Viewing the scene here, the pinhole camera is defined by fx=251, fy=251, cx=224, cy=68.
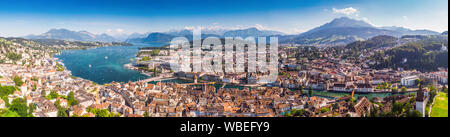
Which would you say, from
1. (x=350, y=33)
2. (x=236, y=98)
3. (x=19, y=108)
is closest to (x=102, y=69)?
(x=19, y=108)

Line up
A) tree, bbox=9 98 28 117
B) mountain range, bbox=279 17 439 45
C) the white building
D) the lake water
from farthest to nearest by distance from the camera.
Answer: mountain range, bbox=279 17 439 45, the lake water, the white building, tree, bbox=9 98 28 117

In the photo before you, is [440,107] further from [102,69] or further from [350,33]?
[350,33]

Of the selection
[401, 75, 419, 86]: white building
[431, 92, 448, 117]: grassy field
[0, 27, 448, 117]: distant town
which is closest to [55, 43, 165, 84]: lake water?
[0, 27, 448, 117]: distant town

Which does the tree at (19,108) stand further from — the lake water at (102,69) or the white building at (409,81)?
the white building at (409,81)

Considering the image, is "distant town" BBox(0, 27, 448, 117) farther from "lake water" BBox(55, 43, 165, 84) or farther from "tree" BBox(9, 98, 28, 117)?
"lake water" BBox(55, 43, 165, 84)

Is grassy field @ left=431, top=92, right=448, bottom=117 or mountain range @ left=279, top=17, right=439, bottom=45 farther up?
mountain range @ left=279, top=17, right=439, bottom=45
